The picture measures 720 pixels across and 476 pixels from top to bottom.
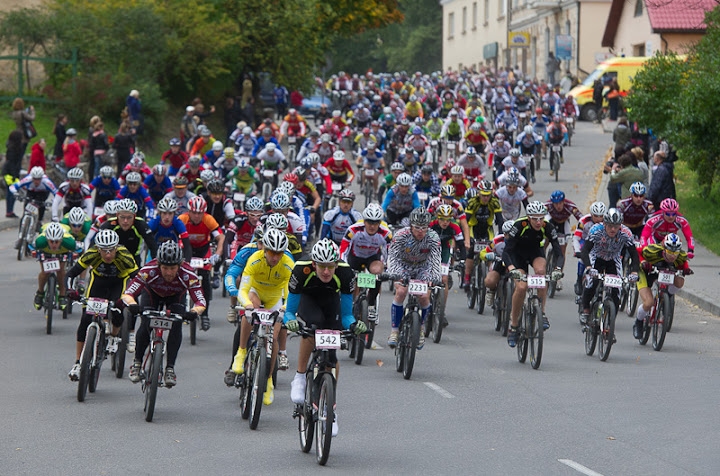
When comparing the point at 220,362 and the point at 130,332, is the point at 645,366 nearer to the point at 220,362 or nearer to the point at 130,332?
the point at 220,362

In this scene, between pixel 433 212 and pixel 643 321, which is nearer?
pixel 643 321

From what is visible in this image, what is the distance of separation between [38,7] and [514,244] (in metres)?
33.1

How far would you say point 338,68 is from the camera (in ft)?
316

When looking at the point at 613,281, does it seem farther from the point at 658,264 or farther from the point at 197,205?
the point at 197,205

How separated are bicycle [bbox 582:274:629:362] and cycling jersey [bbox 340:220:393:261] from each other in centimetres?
256

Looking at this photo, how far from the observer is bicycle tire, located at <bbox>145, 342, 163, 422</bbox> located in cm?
1156

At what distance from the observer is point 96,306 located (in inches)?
508

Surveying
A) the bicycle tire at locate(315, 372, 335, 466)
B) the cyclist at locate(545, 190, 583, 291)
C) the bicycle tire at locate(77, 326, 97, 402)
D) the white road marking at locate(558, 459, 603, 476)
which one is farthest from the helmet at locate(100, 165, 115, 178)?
the white road marking at locate(558, 459, 603, 476)

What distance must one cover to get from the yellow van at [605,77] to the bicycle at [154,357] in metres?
40.9

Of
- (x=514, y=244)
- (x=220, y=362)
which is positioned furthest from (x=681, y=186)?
(x=220, y=362)

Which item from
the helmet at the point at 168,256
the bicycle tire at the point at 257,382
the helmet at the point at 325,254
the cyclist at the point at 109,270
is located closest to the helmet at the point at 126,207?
the cyclist at the point at 109,270

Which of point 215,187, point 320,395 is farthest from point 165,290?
point 215,187

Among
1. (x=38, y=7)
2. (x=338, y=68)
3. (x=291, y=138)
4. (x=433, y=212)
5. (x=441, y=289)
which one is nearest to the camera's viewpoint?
(x=441, y=289)

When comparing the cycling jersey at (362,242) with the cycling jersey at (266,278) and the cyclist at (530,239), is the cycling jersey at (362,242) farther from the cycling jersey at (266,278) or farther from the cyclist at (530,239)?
the cycling jersey at (266,278)
